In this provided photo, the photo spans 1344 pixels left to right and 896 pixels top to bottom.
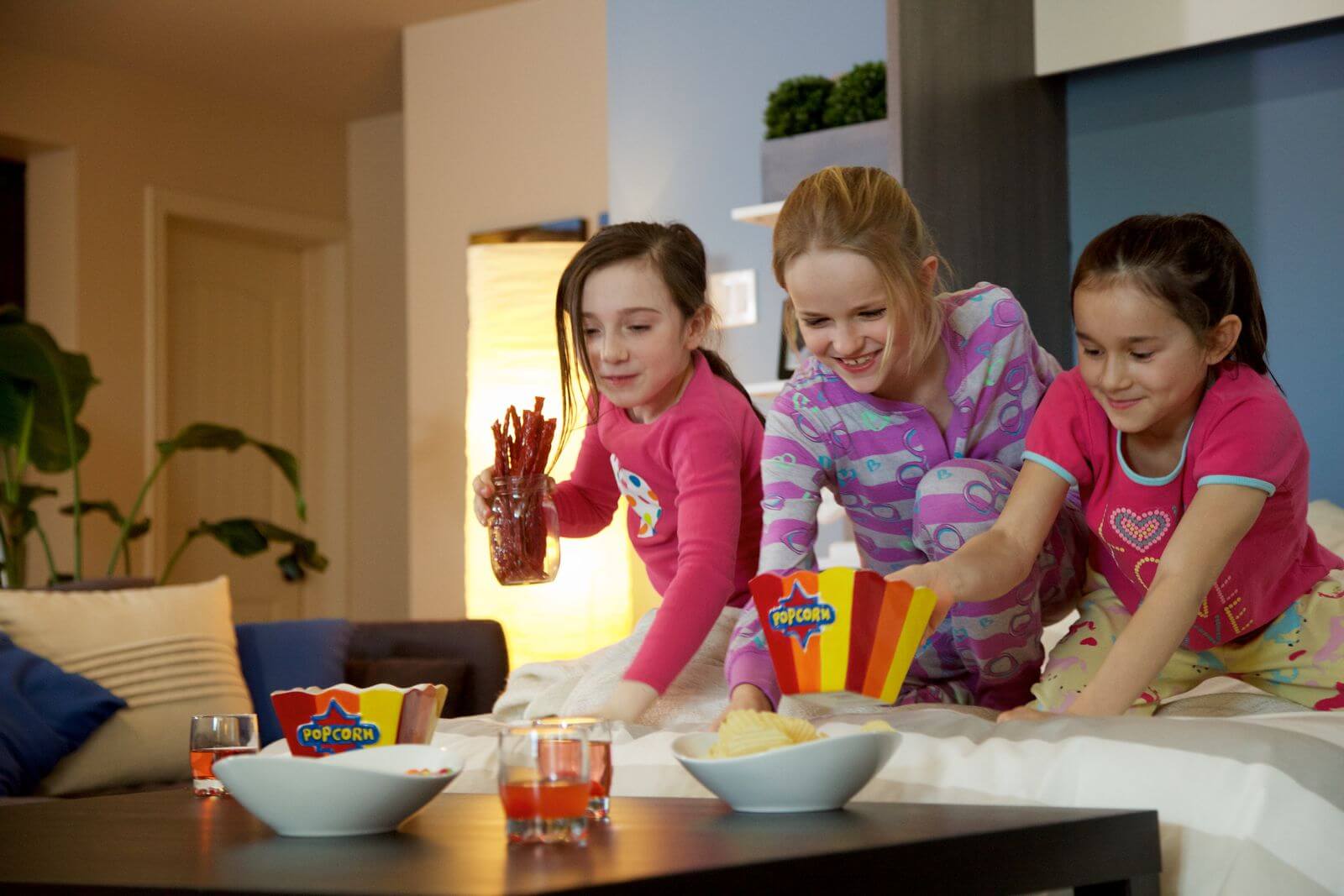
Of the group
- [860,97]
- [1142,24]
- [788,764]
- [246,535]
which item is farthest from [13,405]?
[788,764]

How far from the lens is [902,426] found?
177cm

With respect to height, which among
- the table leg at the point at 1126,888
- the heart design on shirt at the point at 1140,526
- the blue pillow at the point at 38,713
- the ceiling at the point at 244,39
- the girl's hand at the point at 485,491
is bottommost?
the blue pillow at the point at 38,713

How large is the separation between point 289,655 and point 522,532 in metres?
1.46

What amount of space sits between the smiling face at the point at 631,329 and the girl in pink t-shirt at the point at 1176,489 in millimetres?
517

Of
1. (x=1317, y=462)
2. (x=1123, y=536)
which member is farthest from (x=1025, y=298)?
(x=1123, y=536)

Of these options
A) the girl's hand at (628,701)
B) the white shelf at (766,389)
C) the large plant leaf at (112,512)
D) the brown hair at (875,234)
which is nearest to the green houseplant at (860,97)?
the white shelf at (766,389)

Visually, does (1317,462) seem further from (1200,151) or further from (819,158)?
(819,158)

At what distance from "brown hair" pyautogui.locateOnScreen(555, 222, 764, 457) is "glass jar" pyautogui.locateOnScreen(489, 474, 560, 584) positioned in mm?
80

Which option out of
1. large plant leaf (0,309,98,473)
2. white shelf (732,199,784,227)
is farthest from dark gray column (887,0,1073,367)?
large plant leaf (0,309,98,473)

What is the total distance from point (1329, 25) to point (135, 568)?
13.4 feet

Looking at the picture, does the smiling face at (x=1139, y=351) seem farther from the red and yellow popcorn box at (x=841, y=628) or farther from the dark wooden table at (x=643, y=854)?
the dark wooden table at (x=643, y=854)

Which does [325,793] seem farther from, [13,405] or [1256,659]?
[13,405]

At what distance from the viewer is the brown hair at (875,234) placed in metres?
1.61

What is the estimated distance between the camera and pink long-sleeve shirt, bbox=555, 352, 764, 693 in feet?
5.68
